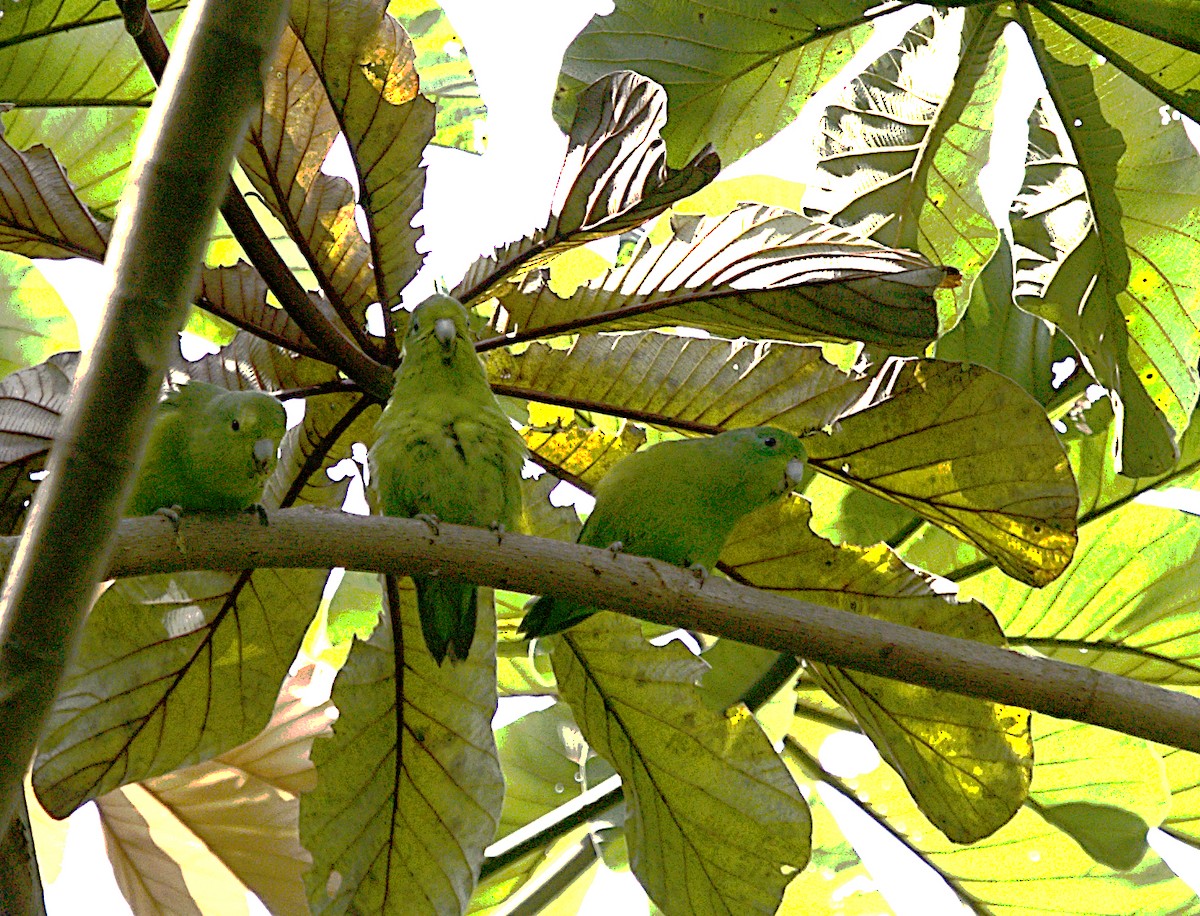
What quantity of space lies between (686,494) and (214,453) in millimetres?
785

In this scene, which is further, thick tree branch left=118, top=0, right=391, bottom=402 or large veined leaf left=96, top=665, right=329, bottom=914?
large veined leaf left=96, top=665, right=329, bottom=914

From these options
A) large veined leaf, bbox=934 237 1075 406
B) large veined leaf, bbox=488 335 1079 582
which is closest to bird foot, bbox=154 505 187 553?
large veined leaf, bbox=488 335 1079 582

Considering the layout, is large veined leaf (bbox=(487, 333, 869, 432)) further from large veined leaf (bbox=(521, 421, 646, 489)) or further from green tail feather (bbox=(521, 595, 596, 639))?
green tail feather (bbox=(521, 595, 596, 639))

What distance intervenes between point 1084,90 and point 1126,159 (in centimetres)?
15

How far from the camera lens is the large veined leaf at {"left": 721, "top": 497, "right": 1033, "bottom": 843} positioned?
6.75ft

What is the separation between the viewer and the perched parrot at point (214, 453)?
6.47 ft

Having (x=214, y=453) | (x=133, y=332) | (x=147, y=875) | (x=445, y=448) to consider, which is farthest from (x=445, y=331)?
(x=133, y=332)

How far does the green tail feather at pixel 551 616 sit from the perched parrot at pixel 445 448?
0.11 metres

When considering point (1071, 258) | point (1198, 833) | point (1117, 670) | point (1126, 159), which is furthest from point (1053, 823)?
point (1126, 159)

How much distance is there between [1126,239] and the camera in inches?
95.1

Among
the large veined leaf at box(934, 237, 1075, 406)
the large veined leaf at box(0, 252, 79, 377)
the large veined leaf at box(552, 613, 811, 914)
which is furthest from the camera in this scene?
the large veined leaf at box(0, 252, 79, 377)

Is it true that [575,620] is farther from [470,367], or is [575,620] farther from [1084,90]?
[1084,90]

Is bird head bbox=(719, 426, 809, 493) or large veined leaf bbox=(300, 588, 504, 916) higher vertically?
bird head bbox=(719, 426, 809, 493)

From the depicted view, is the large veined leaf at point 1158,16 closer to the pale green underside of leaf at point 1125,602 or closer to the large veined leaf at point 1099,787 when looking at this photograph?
the pale green underside of leaf at point 1125,602
